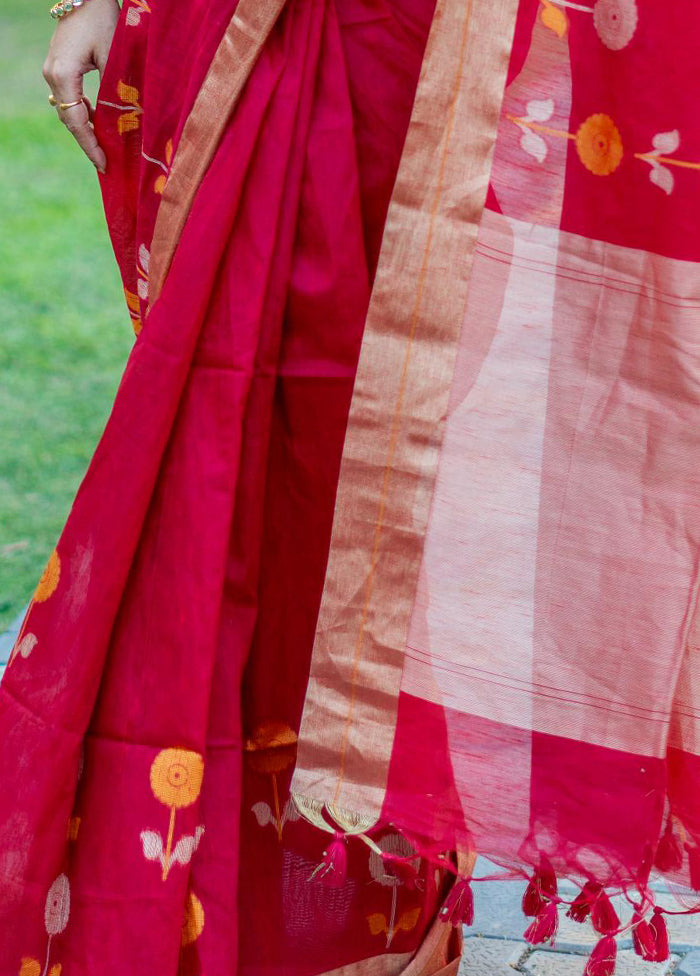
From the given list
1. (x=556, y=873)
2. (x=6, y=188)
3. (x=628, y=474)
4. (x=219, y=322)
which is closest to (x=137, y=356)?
(x=219, y=322)

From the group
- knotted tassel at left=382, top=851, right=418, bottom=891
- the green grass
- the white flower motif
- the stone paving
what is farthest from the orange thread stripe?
the green grass

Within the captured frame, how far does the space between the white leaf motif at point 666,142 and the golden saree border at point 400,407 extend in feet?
0.45

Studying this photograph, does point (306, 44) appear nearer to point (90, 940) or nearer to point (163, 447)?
point (163, 447)

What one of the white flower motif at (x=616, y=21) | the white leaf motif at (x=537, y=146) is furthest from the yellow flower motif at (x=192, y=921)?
the white flower motif at (x=616, y=21)

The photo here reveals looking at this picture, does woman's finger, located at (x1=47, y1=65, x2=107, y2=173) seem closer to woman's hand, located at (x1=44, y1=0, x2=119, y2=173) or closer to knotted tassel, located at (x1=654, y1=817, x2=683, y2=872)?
woman's hand, located at (x1=44, y1=0, x2=119, y2=173)

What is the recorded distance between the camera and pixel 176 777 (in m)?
1.14

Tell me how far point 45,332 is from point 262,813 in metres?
2.98

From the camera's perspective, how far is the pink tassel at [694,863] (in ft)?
3.67

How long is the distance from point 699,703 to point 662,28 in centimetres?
58

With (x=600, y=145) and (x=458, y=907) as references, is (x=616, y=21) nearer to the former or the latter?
(x=600, y=145)

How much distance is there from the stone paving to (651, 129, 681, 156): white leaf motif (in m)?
0.90

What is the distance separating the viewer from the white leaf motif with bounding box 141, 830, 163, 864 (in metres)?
1.14

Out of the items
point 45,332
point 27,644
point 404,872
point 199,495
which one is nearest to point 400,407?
point 199,495

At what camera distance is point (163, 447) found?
3.76 feet
